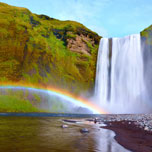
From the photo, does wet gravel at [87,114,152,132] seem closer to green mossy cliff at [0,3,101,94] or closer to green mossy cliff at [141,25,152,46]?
green mossy cliff at [141,25,152,46]

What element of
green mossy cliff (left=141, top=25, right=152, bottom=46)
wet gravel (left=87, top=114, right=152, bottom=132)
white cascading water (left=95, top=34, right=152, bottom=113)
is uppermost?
green mossy cliff (left=141, top=25, right=152, bottom=46)

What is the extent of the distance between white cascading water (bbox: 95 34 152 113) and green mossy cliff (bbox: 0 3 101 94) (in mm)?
10045

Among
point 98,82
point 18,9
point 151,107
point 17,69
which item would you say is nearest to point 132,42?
point 98,82

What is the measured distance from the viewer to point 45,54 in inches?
2948

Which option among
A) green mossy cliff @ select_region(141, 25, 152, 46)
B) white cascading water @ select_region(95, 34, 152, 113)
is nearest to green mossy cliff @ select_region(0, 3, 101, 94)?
white cascading water @ select_region(95, 34, 152, 113)

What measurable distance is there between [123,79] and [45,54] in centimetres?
3158

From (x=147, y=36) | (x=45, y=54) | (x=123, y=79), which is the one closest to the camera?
(x=123, y=79)

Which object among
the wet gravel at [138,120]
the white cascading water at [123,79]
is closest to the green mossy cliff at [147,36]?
the white cascading water at [123,79]

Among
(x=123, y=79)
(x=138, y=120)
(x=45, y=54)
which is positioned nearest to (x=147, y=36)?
(x=123, y=79)

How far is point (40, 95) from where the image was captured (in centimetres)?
6931

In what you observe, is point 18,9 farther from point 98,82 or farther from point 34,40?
point 98,82

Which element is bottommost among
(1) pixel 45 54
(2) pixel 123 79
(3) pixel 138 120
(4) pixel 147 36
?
(3) pixel 138 120

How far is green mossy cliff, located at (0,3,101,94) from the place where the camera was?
7044 cm

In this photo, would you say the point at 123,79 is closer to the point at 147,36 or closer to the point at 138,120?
the point at 147,36
